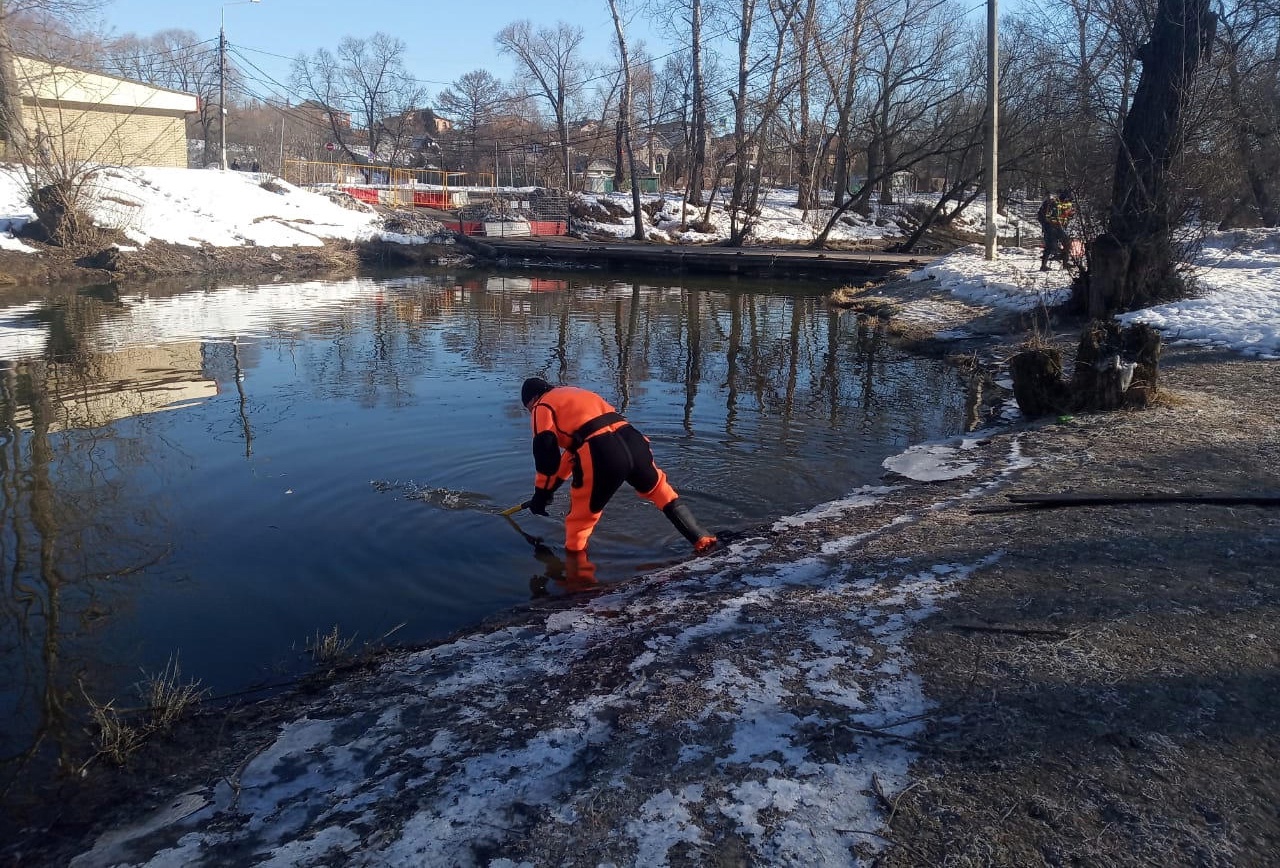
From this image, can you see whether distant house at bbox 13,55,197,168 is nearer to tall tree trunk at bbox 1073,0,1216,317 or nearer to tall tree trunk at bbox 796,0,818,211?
tall tree trunk at bbox 796,0,818,211

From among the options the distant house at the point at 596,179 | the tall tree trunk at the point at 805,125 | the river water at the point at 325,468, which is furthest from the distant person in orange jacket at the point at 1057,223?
the distant house at the point at 596,179

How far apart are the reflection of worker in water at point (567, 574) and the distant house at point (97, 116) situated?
2686 centimetres

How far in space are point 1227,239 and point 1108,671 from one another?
2179cm

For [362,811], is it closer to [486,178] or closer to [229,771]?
[229,771]

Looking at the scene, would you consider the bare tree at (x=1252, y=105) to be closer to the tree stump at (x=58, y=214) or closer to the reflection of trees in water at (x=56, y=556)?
the reflection of trees in water at (x=56, y=556)

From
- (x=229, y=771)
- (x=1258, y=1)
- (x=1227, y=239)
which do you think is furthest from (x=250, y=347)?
(x=1227, y=239)

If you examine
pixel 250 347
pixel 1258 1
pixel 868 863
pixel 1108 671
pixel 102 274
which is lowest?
pixel 868 863

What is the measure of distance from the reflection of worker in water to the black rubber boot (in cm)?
68

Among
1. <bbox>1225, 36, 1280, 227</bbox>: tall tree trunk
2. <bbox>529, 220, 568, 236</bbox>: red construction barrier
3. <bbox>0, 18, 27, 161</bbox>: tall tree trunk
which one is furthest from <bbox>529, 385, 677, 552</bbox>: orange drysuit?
<bbox>529, 220, 568, 236</bbox>: red construction barrier

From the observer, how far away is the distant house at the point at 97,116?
88.2 feet

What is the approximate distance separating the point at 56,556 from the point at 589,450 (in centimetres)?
381

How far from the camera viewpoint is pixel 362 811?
3285 millimetres

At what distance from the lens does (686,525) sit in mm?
6305

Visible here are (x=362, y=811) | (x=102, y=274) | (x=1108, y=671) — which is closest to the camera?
(x=362, y=811)
